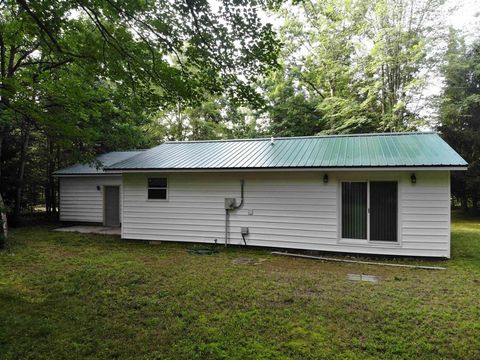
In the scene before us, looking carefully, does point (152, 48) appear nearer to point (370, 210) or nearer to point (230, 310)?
point (230, 310)

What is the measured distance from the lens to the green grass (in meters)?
3.10

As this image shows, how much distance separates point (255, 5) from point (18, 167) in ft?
42.5

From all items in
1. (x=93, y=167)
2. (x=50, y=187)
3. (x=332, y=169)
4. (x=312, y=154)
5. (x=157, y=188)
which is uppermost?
(x=312, y=154)

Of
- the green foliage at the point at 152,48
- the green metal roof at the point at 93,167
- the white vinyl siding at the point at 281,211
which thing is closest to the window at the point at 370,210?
the white vinyl siding at the point at 281,211

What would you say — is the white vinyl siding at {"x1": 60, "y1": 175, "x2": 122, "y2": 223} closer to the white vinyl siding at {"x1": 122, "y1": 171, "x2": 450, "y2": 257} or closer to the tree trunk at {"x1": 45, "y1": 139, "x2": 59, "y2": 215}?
the tree trunk at {"x1": 45, "y1": 139, "x2": 59, "y2": 215}

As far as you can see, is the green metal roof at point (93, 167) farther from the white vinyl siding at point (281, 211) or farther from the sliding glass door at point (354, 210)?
the sliding glass door at point (354, 210)

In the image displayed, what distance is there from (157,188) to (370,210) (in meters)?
6.10

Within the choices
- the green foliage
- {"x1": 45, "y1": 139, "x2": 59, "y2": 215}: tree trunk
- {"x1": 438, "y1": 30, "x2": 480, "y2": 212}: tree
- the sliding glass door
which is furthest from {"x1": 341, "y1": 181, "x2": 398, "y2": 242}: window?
{"x1": 45, "y1": 139, "x2": 59, "y2": 215}: tree trunk

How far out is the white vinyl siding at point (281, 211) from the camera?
266 inches

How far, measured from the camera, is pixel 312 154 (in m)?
8.02

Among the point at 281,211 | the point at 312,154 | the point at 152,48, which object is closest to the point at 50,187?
the point at 281,211

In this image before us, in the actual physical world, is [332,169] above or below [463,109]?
below

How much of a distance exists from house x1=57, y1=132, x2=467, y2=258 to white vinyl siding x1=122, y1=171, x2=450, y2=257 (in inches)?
0.9

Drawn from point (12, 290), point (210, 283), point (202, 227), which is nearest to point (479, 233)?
point (202, 227)
